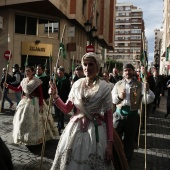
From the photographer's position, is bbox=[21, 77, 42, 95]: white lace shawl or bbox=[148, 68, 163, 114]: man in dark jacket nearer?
bbox=[21, 77, 42, 95]: white lace shawl

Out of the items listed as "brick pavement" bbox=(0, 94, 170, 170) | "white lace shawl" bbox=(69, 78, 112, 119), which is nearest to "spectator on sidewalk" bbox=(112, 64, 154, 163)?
"brick pavement" bbox=(0, 94, 170, 170)

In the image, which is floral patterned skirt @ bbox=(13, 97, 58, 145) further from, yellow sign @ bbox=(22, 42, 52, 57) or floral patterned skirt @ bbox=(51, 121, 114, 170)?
yellow sign @ bbox=(22, 42, 52, 57)

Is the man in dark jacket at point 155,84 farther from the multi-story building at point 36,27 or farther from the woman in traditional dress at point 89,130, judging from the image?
the multi-story building at point 36,27

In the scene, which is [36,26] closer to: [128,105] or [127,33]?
[128,105]

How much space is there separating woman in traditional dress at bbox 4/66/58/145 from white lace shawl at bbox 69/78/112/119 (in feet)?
10.2

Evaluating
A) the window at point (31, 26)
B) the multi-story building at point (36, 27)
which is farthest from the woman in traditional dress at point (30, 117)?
the window at point (31, 26)

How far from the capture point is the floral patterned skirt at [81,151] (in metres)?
2.91

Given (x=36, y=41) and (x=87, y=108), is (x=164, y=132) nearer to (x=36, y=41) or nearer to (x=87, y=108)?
(x=87, y=108)

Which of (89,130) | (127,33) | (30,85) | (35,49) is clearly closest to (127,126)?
(89,130)

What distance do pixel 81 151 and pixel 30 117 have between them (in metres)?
3.36

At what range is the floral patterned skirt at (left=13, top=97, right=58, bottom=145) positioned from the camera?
594cm

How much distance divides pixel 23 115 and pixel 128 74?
256cm

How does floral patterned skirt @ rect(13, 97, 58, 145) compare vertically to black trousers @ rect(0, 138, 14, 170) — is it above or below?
below

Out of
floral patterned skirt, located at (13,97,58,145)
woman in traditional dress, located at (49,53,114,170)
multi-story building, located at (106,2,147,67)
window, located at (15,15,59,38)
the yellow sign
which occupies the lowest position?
floral patterned skirt, located at (13,97,58,145)
